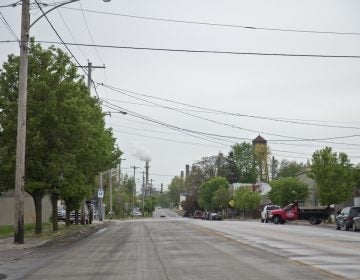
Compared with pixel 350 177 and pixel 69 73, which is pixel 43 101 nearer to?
pixel 69 73

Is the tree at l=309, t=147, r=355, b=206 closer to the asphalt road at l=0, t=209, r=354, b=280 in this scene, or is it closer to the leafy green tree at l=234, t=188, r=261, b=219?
the asphalt road at l=0, t=209, r=354, b=280

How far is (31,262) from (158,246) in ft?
19.6

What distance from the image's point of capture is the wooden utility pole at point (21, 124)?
2383cm

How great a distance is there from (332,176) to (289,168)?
83359 millimetres

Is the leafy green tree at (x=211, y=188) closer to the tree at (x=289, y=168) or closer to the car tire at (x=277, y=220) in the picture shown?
the tree at (x=289, y=168)

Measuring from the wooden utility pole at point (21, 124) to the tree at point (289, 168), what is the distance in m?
105

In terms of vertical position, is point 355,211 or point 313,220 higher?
point 355,211

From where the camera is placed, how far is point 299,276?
501 inches

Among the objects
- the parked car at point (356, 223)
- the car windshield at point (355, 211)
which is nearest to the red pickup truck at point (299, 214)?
the car windshield at point (355, 211)

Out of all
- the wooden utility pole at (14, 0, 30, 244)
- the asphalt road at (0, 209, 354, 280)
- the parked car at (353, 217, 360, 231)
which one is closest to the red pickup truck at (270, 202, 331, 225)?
the parked car at (353, 217, 360, 231)

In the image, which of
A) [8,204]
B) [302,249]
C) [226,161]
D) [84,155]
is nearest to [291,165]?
[226,161]

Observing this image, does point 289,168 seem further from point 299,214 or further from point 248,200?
point 299,214

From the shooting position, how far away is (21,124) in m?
23.9

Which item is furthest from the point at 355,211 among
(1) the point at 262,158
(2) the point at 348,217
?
(1) the point at 262,158
